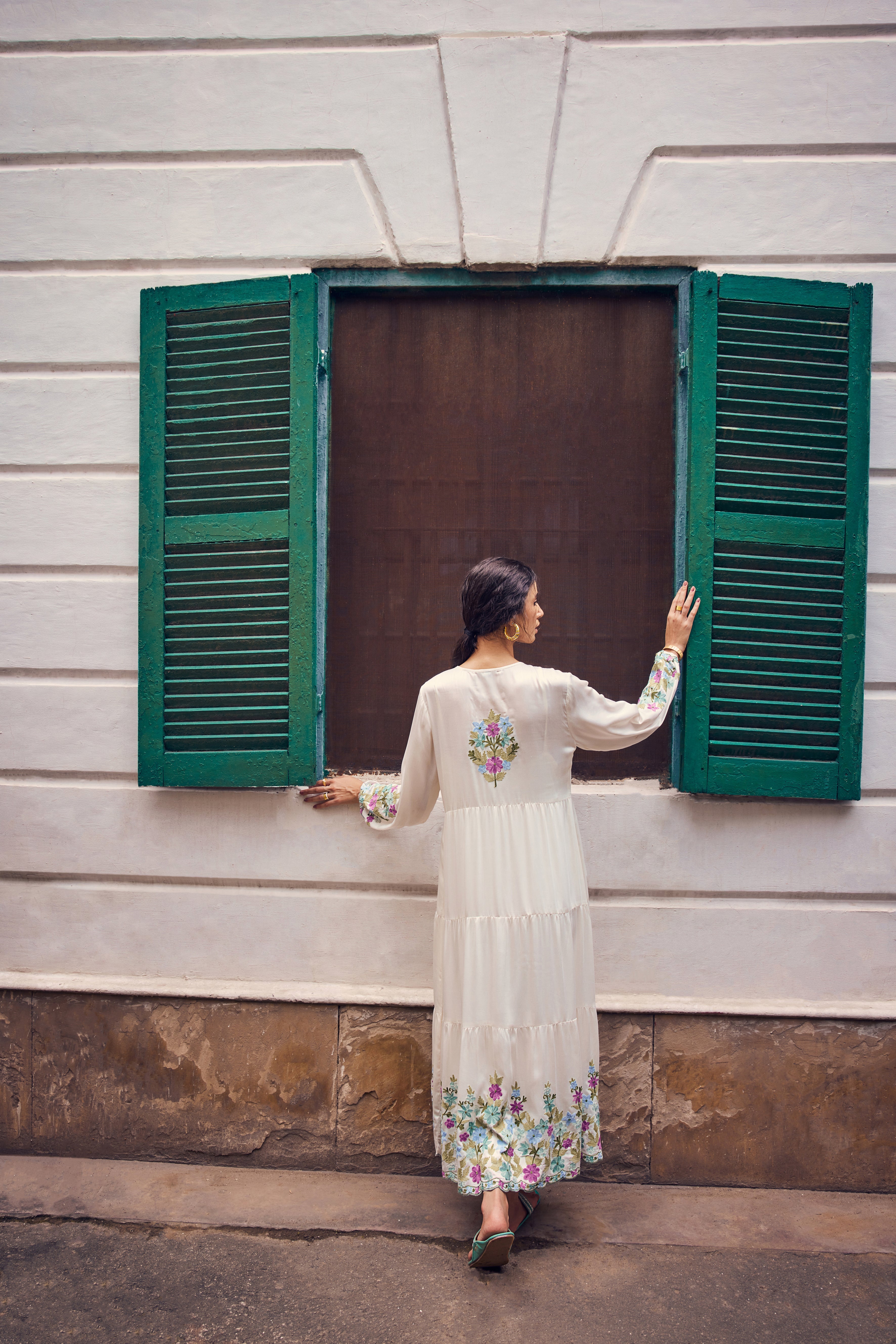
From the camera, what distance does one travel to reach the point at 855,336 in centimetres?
298

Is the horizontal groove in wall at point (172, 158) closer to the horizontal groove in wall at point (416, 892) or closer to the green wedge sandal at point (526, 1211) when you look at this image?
the horizontal groove in wall at point (416, 892)

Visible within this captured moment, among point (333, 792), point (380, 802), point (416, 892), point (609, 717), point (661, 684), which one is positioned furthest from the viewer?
point (416, 892)

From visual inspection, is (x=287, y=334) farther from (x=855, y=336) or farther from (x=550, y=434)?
(x=855, y=336)

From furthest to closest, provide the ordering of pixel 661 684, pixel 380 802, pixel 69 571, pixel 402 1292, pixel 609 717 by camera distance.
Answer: pixel 69 571, pixel 380 802, pixel 661 684, pixel 609 717, pixel 402 1292

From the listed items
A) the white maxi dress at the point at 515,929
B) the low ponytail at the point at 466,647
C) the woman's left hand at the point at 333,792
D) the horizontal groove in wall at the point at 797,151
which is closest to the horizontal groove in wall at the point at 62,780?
the woman's left hand at the point at 333,792

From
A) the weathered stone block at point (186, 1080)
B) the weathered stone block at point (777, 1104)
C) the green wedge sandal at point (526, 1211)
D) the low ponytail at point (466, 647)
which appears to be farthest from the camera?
the weathered stone block at point (186, 1080)

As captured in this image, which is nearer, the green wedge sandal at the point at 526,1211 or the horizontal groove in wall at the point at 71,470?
the green wedge sandal at the point at 526,1211

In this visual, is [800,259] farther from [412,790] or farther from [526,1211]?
[526,1211]

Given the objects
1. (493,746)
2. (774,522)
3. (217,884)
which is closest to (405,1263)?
(217,884)

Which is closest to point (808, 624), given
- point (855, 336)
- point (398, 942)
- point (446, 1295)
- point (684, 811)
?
point (684, 811)

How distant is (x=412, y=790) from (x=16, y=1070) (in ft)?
6.24

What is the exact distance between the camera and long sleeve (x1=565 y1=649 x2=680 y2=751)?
2.52m

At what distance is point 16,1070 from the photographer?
3154 mm

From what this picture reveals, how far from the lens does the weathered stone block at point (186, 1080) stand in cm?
307
